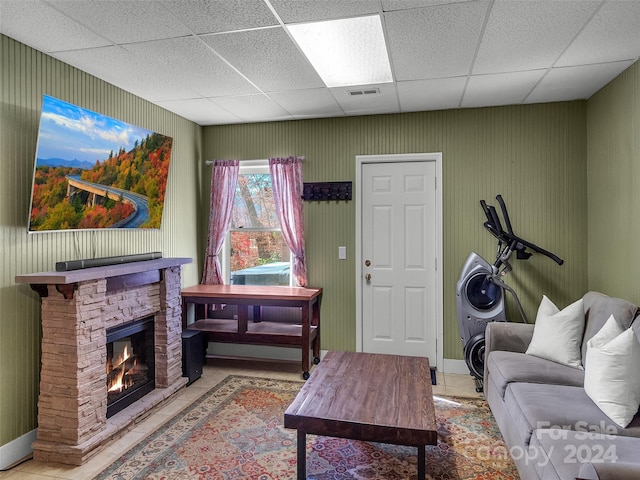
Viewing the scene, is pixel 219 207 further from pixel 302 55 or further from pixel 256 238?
pixel 302 55

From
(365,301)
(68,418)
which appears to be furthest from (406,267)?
(68,418)

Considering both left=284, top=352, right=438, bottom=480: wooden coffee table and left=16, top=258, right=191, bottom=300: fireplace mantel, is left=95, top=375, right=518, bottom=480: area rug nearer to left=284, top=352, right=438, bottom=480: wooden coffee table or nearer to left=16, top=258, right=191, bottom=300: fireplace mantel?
left=284, top=352, right=438, bottom=480: wooden coffee table

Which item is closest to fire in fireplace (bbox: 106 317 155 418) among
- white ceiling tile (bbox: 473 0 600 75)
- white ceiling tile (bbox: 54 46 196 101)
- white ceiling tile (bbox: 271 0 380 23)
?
white ceiling tile (bbox: 54 46 196 101)

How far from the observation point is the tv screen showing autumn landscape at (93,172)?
2.45 meters

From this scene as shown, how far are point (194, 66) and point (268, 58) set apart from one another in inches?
22.2

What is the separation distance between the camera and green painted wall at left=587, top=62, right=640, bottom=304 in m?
2.88

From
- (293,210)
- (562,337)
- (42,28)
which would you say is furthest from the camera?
(293,210)

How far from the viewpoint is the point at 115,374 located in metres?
3.05

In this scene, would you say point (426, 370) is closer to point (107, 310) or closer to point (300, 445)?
point (300, 445)

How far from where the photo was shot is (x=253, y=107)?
389 cm

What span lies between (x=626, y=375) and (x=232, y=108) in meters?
3.63

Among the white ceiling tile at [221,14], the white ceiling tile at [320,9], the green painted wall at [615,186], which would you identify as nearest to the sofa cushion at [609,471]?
the green painted wall at [615,186]

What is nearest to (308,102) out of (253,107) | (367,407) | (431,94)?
(253,107)

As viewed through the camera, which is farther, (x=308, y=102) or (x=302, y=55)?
(x=308, y=102)
